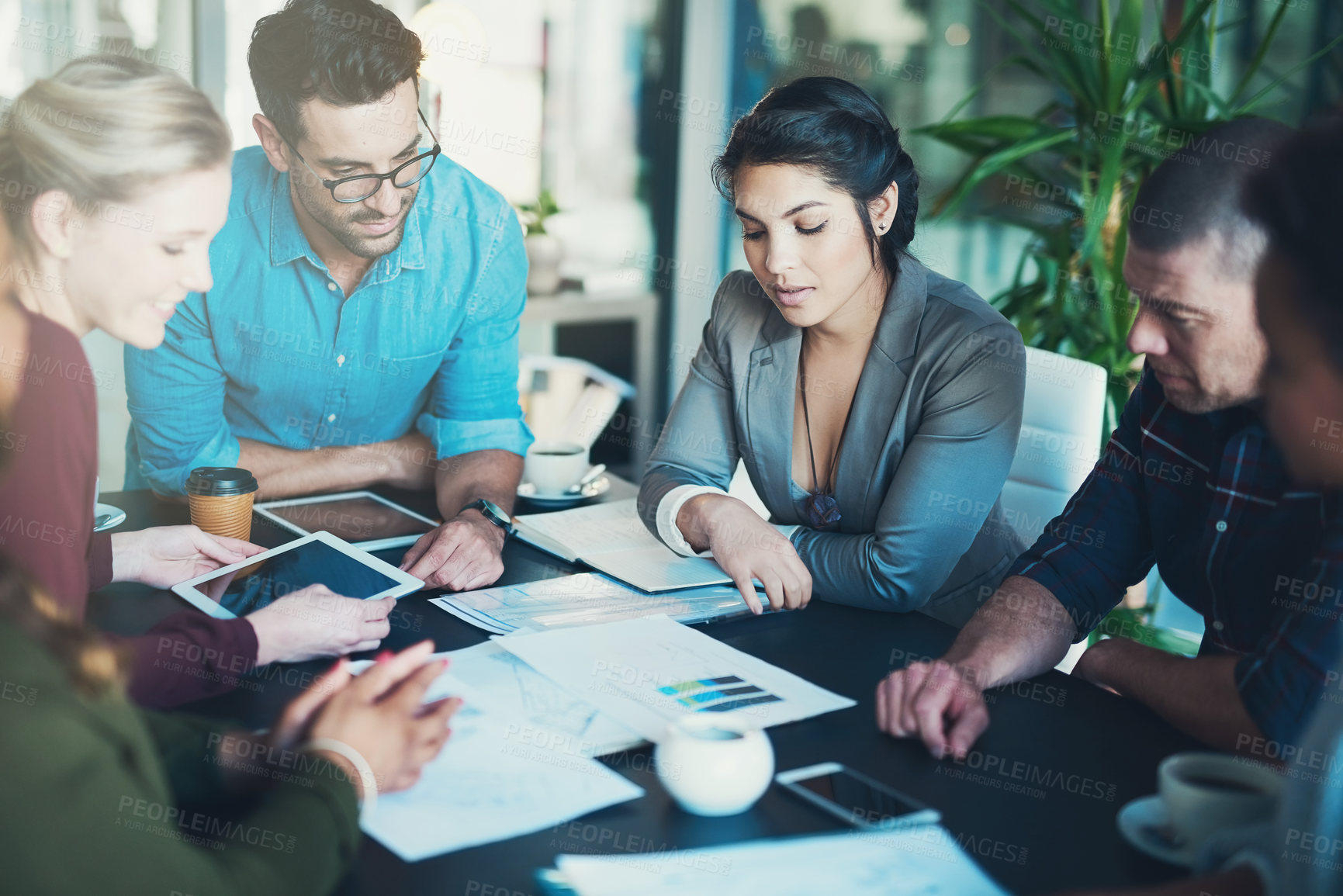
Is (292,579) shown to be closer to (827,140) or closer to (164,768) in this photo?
(164,768)

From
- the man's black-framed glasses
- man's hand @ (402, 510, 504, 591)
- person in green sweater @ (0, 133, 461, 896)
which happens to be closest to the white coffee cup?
man's hand @ (402, 510, 504, 591)

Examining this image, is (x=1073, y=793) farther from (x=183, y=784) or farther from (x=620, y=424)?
(x=620, y=424)

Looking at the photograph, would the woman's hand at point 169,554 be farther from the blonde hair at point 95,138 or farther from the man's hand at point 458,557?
the blonde hair at point 95,138

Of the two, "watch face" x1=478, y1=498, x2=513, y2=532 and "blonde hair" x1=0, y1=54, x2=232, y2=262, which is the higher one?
"blonde hair" x1=0, y1=54, x2=232, y2=262

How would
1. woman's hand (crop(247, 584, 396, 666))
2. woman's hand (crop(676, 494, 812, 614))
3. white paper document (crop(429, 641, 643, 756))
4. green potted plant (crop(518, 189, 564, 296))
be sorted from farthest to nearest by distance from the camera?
green potted plant (crop(518, 189, 564, 296)), woman's hand (crop(676, 494, 812, 614)), woman's hand (crop(247, 584, 396, 666)), white paper document (crop(429, 641, 643, 756))

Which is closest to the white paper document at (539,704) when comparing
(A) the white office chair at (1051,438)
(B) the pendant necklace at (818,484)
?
(B) the pendant necklace at (818,484)

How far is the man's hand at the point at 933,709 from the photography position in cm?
106

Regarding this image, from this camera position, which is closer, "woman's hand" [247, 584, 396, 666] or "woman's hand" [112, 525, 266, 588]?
"woman's hand" [247, 584, 396, 666]

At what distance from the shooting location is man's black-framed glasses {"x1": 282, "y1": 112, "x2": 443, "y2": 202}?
1681mm

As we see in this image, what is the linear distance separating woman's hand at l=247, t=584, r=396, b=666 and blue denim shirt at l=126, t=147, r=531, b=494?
0.51 m

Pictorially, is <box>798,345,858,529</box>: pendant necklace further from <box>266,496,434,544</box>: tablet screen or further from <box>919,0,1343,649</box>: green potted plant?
<box>919,0,1343,649</box>: green potted plant

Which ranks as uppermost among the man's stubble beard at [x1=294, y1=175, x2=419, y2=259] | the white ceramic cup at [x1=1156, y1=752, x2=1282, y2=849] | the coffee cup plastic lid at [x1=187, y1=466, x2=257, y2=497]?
the man's stubble beard at [x1=294, y1=175, x2=419, y2=259]

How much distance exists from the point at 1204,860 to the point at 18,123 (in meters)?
1.24

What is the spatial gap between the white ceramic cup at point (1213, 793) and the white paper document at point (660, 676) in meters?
0.33
